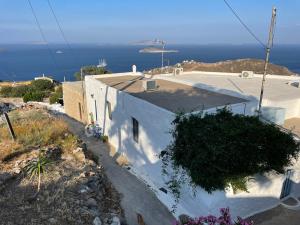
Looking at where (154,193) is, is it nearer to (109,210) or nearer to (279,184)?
(109,210)

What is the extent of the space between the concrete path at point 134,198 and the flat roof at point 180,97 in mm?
3928

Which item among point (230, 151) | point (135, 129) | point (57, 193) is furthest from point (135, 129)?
point (230, 151)

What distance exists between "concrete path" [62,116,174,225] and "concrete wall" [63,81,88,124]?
8266 mm

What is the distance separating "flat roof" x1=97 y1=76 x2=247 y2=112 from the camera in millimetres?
12617

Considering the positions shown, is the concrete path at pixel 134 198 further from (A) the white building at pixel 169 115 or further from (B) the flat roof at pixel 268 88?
(B) the flat roof at pixel 268 88

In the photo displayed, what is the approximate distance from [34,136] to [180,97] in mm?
7430

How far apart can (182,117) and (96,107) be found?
10625mm

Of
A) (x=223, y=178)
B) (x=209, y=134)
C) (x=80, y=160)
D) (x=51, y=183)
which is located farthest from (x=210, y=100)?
(x=51, y=183)

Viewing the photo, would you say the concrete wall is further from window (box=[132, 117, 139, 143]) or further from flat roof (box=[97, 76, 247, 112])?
window (box=[132, 117, 139, 143])

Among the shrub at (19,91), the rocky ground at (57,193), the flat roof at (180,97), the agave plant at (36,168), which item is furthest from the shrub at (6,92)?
the agave plant at (36,168)

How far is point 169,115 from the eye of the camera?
11000mm

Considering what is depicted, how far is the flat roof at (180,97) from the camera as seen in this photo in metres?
12.6

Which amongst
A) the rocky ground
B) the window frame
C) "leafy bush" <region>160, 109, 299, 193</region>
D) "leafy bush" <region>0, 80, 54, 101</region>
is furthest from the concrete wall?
"leafy bush" <region>0, 80, 54, 101</region>

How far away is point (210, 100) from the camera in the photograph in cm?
1371
